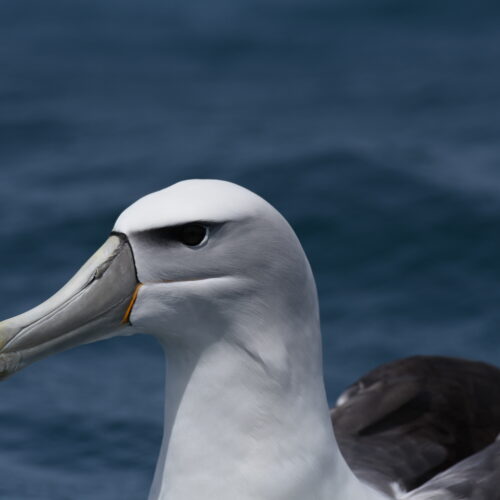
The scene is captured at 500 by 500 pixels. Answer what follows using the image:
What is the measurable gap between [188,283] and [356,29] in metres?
7.39

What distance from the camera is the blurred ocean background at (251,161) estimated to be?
8.21 meters

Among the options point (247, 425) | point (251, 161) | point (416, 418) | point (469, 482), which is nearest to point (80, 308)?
point (247, 425)

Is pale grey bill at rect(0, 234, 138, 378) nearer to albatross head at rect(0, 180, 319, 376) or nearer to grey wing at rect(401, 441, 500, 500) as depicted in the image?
albatross head at rect(0, 180, 319, 376)

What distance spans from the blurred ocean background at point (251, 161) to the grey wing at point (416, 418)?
1500 mm

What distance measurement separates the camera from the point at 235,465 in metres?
4.81

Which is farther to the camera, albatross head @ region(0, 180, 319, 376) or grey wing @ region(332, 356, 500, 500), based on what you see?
grey wing @ region(332, 356, 500, 500)

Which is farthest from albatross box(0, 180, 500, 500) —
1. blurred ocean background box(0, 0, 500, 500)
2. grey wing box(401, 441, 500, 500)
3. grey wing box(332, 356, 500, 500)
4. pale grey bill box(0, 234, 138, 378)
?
blurred ocean background box(0, 0, 500, 500)

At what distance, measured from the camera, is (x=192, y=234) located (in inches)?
178

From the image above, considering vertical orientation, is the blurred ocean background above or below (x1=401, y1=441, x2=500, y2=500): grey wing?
above

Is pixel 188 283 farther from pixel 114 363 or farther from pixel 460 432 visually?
pixel 114 363

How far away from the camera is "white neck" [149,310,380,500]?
4684mm

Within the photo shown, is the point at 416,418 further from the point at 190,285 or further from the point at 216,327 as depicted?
the point at 190,285

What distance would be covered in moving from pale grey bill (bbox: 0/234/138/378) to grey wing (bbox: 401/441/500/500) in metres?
1.59

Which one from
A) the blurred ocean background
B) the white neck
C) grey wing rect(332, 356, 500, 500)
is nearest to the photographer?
the white neck
